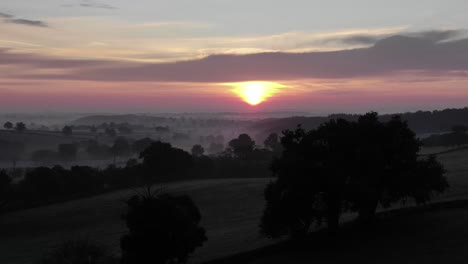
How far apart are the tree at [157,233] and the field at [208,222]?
18.3ft

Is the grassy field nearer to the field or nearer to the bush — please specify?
the field

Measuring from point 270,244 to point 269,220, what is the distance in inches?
78.4

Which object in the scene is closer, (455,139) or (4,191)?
(4,191)

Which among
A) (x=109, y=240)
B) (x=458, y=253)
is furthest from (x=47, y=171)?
(x=458, y=253)

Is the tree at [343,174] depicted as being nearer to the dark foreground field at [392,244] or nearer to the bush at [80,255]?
the dark foreground field at [392,244]

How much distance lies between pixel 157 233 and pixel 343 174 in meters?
17.0

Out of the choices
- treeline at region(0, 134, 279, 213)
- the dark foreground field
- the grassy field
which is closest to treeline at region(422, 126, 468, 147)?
treeline at region(0, 134, 279, 213)

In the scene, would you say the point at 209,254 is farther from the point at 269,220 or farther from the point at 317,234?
the point at 317,234

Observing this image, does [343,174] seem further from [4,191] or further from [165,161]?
[165,161]

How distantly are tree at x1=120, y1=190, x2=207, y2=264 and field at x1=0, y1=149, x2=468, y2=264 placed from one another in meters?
5.57

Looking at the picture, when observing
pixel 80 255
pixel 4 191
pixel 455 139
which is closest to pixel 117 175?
pixel 4 191

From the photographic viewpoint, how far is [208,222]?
207 feet

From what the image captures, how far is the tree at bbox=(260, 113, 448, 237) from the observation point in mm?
42656

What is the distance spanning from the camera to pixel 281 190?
146ft
